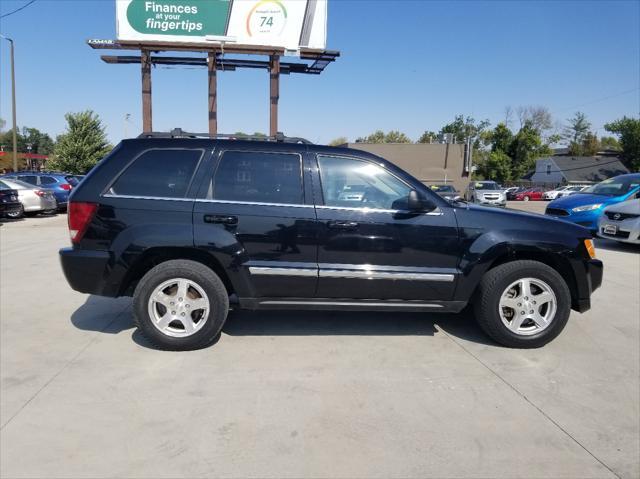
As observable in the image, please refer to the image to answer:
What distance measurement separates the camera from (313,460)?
2545mm

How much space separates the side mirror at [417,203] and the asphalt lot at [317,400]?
1.28 meters

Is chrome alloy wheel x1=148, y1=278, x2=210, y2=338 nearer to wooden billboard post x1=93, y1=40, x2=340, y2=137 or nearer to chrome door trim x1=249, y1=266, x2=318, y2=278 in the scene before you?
chrome door trim x1=249, y1=266, x2=318, y2=278

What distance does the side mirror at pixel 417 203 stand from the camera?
3.89 m

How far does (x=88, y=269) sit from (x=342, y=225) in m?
2.23

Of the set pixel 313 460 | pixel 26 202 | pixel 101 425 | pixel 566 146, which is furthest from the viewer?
pixel 566 146

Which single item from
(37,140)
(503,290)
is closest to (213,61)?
(503,290)

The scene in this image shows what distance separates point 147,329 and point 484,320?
3.01 meters

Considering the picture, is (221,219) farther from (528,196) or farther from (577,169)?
(577,169)

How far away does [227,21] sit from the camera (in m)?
17.9

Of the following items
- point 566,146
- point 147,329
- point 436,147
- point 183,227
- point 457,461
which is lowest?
point 457,461

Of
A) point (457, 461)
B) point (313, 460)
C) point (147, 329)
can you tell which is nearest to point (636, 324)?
point (457, 461)

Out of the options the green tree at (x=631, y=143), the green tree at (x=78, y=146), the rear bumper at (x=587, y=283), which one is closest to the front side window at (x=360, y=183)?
the rear bumper at (x=587, y=283)

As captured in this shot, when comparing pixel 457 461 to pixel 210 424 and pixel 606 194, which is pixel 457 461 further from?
pixel 606 194

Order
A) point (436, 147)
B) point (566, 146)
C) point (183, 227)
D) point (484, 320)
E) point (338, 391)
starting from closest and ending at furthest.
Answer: point (338, 391) → point (183, 227) → point (484, 320) → point (436, 147) → point (566, 146)
